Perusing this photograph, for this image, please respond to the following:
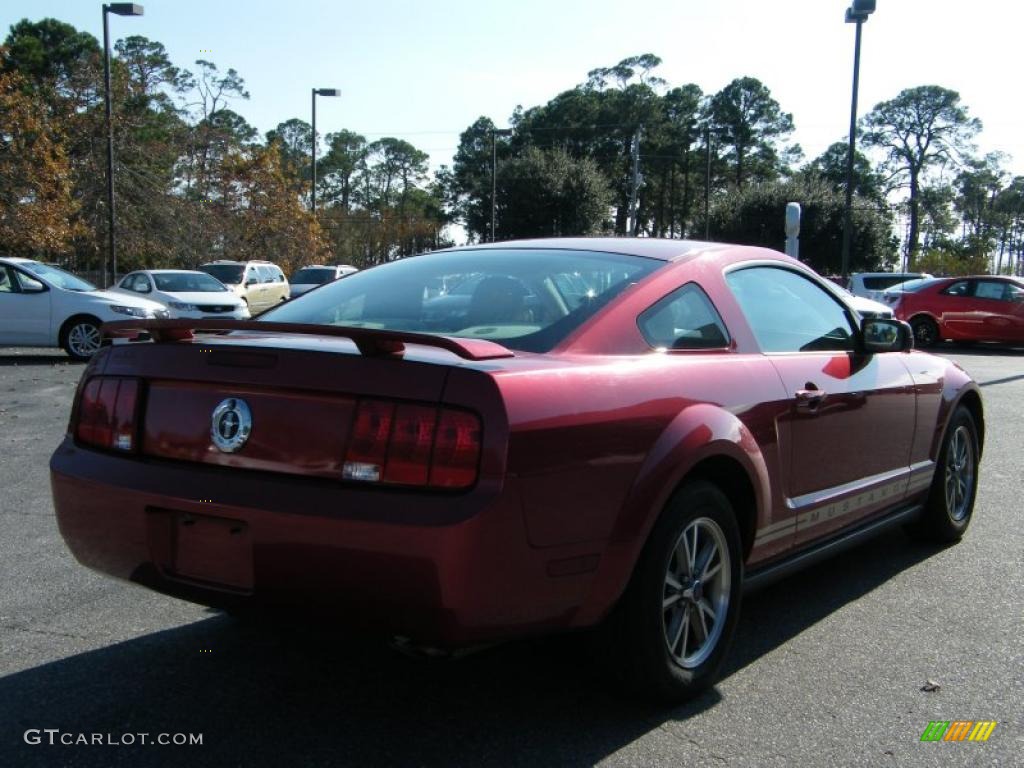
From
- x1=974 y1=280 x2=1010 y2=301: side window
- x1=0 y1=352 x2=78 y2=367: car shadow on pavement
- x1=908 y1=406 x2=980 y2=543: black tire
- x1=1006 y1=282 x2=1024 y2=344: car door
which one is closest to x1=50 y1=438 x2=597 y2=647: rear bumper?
x1=908 y1=406 x2=980 y2=543: black tire

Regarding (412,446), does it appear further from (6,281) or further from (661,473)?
(6,281)

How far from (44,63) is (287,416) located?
56.8 meters

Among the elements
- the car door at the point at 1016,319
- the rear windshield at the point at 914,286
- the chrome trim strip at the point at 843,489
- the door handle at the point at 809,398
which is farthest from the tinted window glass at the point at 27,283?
the car door at the point at 1016,319

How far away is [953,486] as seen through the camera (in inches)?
205

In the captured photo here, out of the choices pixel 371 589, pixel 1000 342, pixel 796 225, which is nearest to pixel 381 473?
pixel 371 589

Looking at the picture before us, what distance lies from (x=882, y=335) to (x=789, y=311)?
20.7 inches

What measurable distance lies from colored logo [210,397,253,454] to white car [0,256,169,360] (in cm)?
1254

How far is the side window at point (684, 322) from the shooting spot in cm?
328

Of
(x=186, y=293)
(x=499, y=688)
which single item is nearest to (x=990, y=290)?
(x=186, y=293)

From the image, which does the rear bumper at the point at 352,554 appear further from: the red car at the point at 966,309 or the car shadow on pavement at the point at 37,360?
the red car at the point at 966,309

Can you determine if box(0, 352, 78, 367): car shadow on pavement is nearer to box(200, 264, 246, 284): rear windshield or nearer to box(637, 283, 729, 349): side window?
box(200, 264, 246, 284): rear windshield

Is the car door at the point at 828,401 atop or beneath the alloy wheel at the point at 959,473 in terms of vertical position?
atop

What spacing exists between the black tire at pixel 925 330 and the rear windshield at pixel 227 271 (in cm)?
1560

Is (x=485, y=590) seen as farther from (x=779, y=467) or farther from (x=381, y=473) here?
(x=779, y=467)
